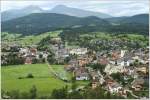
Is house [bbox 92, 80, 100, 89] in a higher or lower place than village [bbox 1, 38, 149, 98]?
lower

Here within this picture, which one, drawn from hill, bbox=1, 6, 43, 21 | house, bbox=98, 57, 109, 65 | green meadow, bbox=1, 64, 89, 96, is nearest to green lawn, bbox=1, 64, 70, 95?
green meadow, bbox=1, 64, 89, 96

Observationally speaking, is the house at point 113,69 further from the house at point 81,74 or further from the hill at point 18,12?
the hill at point 18,12

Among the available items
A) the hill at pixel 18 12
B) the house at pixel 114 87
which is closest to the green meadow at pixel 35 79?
the house at pixel 114 87

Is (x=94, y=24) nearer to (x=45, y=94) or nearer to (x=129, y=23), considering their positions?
(x=129, y=23)

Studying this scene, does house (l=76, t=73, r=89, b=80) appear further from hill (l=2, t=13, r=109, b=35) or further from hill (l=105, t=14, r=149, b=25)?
hill (l=105, t=14, r=149, b=25)

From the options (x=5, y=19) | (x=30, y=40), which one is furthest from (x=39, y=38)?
(x=5, y=19)

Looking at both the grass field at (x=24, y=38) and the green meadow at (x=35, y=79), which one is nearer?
the green meadow at (x=35, y=79)
